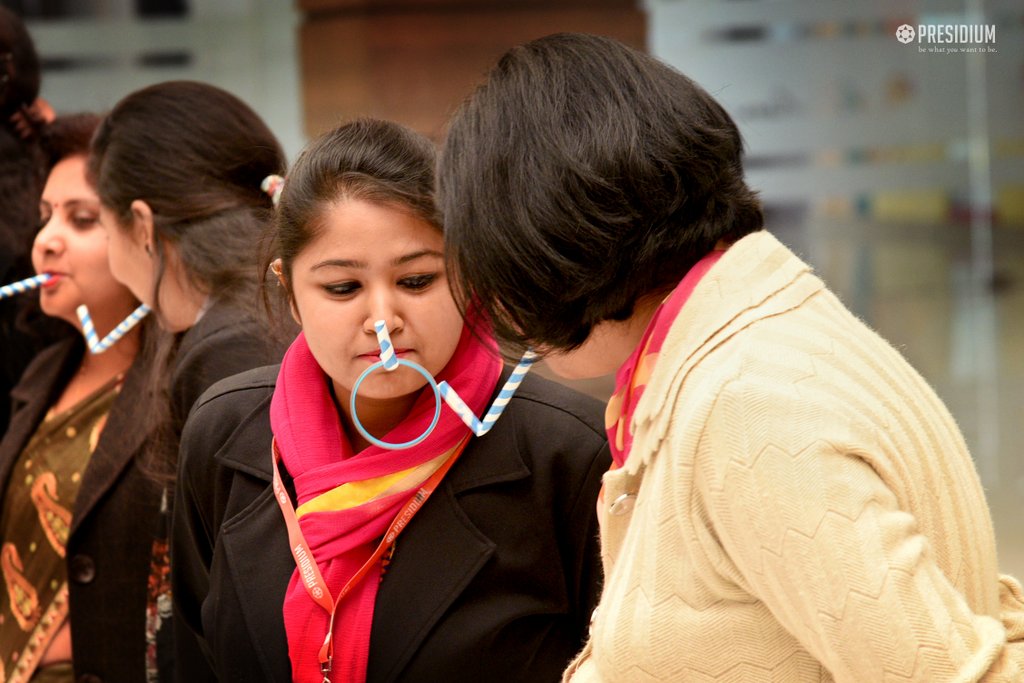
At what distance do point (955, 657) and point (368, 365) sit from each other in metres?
0.92

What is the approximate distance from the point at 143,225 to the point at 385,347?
34.2 inches

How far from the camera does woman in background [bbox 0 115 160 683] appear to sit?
2.40 metres

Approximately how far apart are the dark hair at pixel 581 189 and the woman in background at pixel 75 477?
4.07 feet

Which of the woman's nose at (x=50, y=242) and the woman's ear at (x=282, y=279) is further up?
the woman's ear at (x=282, y=279)

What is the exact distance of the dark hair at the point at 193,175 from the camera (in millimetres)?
2363

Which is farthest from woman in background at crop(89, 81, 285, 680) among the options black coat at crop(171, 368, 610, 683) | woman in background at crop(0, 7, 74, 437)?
woman in background at crop(0, 7, 74, 437)

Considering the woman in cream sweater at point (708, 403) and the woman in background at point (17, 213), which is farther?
the woman in background at point (17, 213)

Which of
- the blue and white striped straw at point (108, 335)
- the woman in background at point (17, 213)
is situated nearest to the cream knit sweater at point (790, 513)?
the blue and white striped straw at point (108, 335)

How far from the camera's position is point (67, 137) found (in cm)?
279

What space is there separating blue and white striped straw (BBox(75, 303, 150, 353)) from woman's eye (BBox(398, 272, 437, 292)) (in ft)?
3.08

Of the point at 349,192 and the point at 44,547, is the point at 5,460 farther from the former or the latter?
the point at 349,192

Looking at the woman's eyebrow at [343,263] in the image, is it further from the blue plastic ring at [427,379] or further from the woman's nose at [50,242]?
the woman's nose at [50,242]

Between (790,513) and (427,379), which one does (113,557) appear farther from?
(790,513)

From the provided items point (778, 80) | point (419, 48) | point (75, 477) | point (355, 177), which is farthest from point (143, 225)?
point (778, 80)
